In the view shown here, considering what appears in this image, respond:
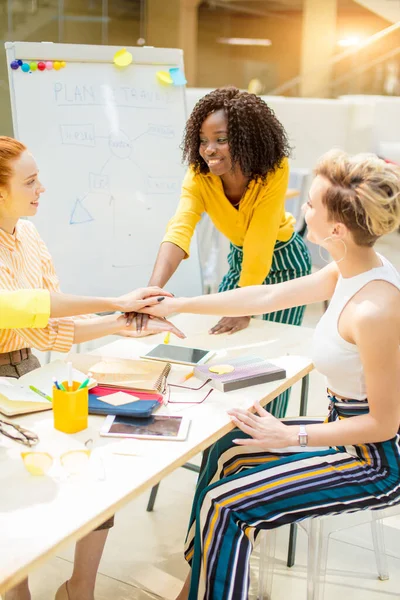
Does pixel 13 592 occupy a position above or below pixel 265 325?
below

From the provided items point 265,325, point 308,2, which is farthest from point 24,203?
point 308,2

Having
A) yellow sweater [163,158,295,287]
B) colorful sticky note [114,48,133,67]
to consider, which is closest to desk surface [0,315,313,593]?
yellow sweater [163,158,295,287]

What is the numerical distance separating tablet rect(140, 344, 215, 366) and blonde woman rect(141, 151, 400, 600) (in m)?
0.30

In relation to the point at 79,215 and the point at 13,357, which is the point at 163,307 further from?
the point at 79,215

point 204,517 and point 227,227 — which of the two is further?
point 227,227

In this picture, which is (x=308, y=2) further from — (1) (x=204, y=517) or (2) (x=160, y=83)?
(1) (x=204, y=517)

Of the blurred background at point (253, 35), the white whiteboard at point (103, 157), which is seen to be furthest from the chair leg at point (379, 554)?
the blurred background at point (253, 35)

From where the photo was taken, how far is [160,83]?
3.06m

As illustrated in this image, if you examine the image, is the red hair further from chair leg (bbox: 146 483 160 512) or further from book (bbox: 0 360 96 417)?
chair leg (bbox: 146 483 160 512)

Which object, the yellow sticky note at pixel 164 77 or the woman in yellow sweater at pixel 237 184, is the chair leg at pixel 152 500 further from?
the yellow sticky note at pixel 164 77

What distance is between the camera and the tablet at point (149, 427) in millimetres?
1456

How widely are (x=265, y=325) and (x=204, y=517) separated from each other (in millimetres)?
851

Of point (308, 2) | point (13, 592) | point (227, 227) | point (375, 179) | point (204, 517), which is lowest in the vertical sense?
point (13, 592)

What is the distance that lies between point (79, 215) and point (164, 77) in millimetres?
745
